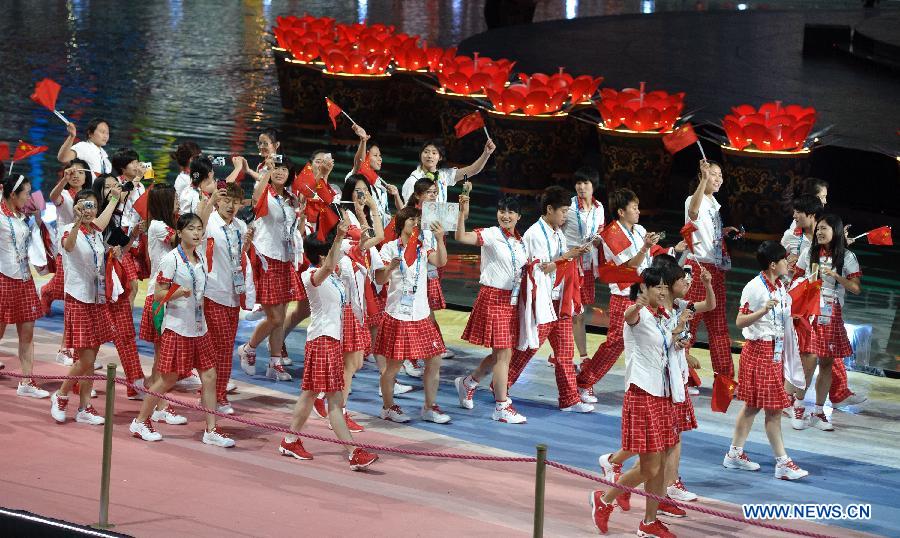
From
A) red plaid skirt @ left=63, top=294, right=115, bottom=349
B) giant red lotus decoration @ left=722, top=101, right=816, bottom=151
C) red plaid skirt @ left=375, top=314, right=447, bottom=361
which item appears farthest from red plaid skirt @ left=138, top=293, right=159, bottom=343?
giant red lotus decoration @ left=722, top=101, right=816, bottom=151

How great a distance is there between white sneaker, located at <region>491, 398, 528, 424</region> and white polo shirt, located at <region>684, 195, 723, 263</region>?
1507 millimetres

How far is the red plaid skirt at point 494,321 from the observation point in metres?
7.91

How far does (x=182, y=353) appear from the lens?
7199 mm

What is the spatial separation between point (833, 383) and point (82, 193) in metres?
4.35

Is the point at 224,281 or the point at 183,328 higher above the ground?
the point at 224,281

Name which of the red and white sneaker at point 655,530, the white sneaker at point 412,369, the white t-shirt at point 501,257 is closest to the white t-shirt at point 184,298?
the white t-shirt at point 501,257

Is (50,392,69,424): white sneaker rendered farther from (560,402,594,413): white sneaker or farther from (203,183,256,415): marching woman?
(560,402,594,413): white sneaker

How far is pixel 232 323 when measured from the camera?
25.6 ft

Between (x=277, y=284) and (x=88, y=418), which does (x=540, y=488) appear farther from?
(x=277, y=284)

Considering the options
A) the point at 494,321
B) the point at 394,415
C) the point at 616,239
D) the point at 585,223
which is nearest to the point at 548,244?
the point at 616,239

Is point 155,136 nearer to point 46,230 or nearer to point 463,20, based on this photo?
point 46,230

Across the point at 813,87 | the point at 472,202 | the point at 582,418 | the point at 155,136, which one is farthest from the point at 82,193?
the point at 813,87

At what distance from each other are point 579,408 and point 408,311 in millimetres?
1246

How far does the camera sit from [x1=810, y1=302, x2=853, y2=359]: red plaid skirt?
795 cm
